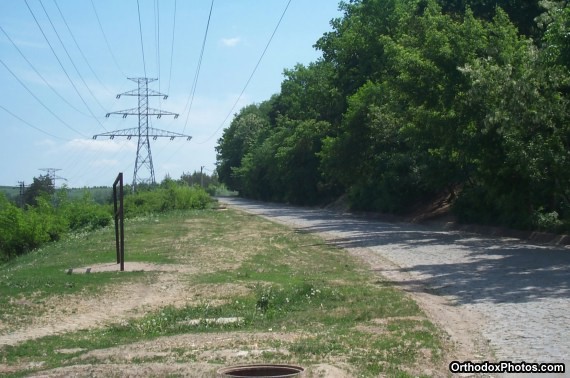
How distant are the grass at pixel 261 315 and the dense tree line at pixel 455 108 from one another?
7.77m

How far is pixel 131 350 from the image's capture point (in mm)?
11336

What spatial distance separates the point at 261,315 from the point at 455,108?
65.4 ft

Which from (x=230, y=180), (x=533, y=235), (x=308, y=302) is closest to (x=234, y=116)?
(x=230, y=180)

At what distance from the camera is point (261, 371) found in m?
8.81

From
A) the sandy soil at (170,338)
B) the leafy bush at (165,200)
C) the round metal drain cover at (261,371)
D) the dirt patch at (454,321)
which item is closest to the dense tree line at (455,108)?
the sandy soil at (170,338)

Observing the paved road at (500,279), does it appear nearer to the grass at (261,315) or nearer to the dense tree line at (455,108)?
the grass at (261,315)

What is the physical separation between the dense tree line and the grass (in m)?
7.77

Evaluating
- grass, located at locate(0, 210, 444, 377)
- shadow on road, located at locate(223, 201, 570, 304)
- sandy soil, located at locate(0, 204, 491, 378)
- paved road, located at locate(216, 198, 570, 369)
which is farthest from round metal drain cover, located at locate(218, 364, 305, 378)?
shadow on road, located at locate(223, 201, 570, 304)

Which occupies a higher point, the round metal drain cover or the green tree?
the green tree

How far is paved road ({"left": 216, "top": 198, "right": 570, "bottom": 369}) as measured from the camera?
11356 millimetres

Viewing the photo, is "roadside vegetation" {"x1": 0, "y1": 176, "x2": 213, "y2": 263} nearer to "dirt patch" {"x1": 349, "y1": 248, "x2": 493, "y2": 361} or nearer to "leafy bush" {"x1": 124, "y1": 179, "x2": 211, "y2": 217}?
"leafy bush" {"x1": 124, "y1": 179, "x2": 211, "y2": 217}

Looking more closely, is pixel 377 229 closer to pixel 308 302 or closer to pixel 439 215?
pixel 439 215

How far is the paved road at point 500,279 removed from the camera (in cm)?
1136

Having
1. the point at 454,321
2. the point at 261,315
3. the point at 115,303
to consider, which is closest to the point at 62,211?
the point at 115,303
